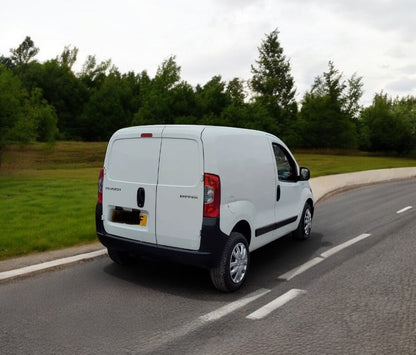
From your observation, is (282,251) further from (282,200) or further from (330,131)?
(330,131)

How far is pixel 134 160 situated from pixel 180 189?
0.77 metres

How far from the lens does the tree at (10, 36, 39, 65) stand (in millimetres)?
77062

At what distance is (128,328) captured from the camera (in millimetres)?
3832

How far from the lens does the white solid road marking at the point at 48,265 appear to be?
16.6 feet

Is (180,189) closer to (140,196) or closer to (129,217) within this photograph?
(140,196)

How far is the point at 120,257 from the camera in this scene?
5727 millimetres

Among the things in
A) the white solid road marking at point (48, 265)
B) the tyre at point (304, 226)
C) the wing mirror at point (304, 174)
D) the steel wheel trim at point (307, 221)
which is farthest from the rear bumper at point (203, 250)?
the steel wheel trim at point (307, 221)

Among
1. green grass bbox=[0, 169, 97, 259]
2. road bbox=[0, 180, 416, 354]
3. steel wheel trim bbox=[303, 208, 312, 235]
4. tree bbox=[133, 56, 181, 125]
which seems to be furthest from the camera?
tree bbox=[133, 56, 181, 125]

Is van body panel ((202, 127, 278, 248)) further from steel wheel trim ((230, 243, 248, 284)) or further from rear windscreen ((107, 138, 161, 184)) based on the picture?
rear windscreen ((107, 138, 161, 184))

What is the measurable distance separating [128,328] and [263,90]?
66688mm

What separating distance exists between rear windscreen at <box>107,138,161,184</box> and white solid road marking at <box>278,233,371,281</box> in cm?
216

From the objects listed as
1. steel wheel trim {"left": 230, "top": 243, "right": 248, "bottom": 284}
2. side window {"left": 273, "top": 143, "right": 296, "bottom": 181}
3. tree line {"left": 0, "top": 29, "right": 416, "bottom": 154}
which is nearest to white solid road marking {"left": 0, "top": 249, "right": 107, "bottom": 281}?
steel wheel trim {"left": 230, "top": 243, "right": 248, "bottom": 284}

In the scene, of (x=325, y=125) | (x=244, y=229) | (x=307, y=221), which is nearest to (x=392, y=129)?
(x=325, y=125)

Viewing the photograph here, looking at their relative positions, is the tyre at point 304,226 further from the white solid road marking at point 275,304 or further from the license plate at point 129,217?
the license plate at point 129,217
